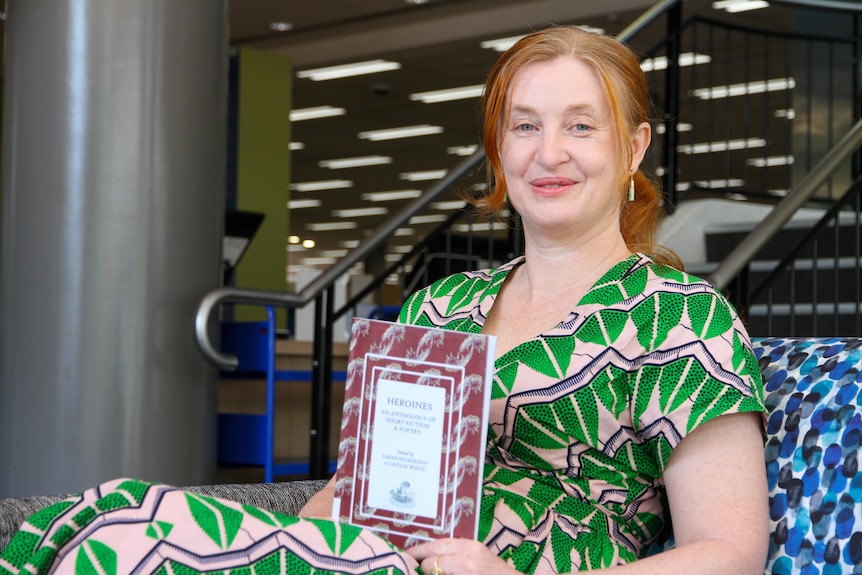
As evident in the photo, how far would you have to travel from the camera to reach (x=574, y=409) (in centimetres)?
145

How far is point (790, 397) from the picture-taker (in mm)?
1550

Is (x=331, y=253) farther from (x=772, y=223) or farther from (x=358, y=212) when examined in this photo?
(x=772, y=223)

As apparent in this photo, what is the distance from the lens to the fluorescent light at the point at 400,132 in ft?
46.0

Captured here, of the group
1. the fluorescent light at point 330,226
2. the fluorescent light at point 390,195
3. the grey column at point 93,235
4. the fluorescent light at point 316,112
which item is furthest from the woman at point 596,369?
the fluorescent light at point 330,226

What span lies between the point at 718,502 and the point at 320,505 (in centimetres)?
55

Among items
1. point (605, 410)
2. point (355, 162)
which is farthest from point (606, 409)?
point (355, 162)

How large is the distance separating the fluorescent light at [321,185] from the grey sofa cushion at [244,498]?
1632cm

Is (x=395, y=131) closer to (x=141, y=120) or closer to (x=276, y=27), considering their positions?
(x=276, y=27)

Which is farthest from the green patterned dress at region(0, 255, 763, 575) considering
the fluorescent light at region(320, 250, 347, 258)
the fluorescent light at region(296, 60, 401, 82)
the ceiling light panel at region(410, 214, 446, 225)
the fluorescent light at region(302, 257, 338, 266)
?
the fluorescent light at region(302, 257, 338, 266)

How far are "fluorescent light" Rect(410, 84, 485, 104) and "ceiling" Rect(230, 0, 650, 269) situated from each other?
0.13 m

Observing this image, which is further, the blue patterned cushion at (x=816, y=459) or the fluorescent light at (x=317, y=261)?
the fluorescent light at (x=317, y=261)

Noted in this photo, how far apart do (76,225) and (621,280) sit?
229 centimetres

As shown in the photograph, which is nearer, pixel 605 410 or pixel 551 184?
pixel 605 410

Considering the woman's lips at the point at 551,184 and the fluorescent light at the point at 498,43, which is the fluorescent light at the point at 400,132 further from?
the woman's lips at the point at 551,184
